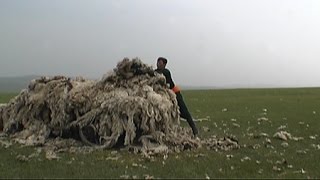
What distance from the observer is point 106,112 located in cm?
1455

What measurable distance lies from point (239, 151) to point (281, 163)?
1970 mm

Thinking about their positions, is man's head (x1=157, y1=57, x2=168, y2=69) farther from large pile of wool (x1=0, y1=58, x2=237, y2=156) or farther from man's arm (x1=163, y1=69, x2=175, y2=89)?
large pile of wool (x1=0, y1=58, x2=237, y2=156)

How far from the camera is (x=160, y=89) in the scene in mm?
15766

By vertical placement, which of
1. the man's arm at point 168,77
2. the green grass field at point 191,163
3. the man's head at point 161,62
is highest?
the man's head at point 161,62

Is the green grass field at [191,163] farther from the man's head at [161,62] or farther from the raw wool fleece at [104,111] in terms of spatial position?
the man's head at [161,62]

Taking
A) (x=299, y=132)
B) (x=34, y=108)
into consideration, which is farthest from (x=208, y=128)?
(x=34, y=108)

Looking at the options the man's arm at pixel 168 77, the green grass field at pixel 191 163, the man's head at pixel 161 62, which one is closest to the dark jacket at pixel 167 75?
the man's arm at pixel 168 77

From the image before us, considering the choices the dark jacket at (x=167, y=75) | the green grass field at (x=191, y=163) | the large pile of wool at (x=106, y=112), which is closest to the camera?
the green grass field at (x=191, y=163)

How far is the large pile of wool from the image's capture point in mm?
14188

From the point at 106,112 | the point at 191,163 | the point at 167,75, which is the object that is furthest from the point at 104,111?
the point at 191,163

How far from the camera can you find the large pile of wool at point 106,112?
14.2 m

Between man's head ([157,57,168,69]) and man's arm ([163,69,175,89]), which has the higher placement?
man's head ([157,57,168,69])

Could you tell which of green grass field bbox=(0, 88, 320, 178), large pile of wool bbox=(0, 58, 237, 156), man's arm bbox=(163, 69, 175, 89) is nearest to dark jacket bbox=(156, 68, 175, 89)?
man's arm bbox=(163, 69, 175, 89)

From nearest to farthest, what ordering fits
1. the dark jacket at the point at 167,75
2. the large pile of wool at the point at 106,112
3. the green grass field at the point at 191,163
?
the green grass field at the point at 191,163 → the large pile of wool at the point at 106,112 → the dark jacket at the point at 167,75
